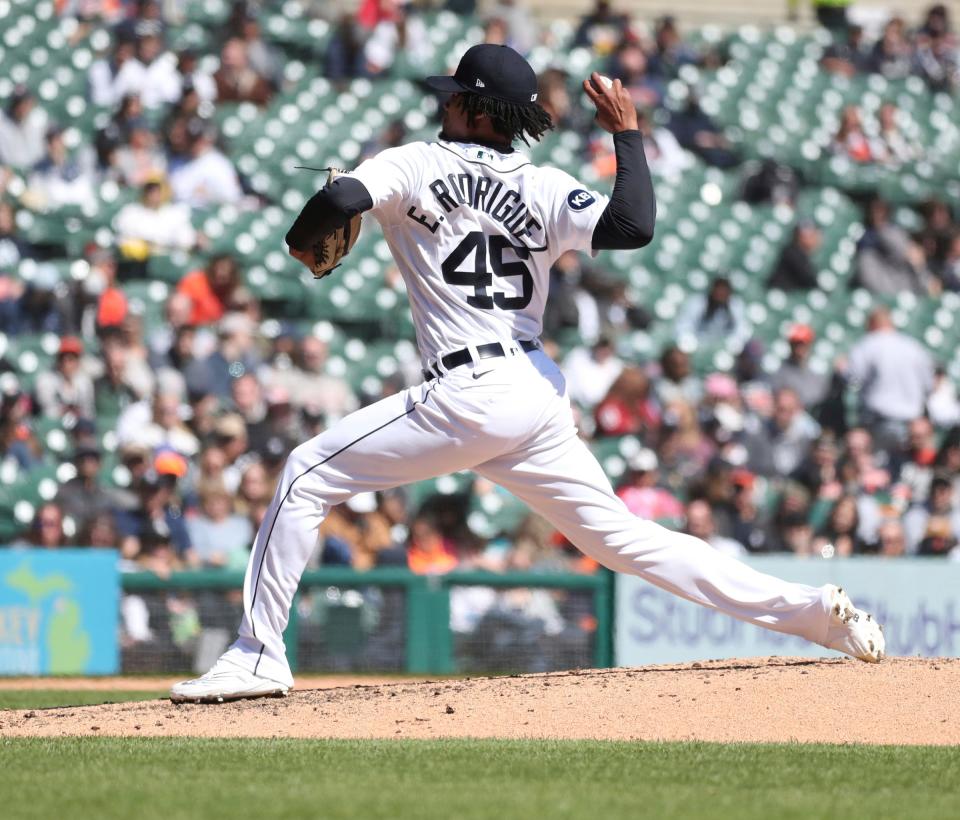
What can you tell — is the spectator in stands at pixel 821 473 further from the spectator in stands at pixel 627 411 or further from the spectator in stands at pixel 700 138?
the spectator in stands at pixel 700 138

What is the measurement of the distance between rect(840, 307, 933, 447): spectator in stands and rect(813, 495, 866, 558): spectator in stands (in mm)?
1762

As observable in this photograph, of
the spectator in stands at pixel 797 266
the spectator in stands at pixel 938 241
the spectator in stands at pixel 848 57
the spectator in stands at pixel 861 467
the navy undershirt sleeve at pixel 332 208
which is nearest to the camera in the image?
the navy undershirt sleeve at pixel 332 208

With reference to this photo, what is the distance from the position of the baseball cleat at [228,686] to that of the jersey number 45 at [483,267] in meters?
1.44

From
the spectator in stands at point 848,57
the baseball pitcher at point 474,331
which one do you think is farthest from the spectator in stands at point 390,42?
the baseball pitcher at point 474,331

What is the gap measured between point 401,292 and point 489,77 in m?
7.79

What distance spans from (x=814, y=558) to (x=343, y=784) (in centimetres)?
628

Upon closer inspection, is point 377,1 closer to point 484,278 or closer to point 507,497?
point 507,497

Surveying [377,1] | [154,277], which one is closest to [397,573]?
[154,277]

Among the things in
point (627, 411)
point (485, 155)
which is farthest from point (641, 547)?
point (627, 411)

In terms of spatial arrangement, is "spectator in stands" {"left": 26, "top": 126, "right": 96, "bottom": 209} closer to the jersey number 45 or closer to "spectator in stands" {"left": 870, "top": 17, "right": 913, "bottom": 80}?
the jersey number 45

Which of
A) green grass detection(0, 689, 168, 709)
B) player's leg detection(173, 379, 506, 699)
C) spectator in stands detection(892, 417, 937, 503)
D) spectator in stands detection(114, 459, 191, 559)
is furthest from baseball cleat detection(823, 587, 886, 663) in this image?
spectator in stands detection(892, 417, 937, 503)

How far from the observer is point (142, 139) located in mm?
13422

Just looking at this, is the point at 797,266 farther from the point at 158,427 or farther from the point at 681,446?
the point at 158,427

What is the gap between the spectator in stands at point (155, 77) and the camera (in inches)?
550
